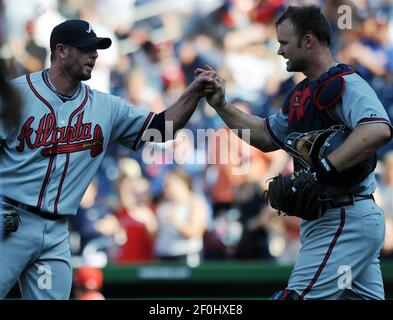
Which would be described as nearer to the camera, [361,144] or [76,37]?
[361,144]

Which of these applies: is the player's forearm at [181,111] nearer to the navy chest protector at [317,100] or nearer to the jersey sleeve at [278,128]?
the jersey sleeve at [278,128]

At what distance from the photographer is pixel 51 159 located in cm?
461

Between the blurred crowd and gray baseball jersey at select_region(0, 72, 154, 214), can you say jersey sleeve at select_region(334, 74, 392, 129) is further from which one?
the blurred crowd

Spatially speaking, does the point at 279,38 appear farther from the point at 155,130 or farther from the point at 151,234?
the point at 151,234

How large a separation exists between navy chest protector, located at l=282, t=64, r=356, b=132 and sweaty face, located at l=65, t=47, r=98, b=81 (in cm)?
110

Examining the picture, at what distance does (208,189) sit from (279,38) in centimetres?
416

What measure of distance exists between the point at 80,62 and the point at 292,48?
3.74 feet

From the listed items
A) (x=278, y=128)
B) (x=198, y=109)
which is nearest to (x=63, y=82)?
(x=278, y=128)

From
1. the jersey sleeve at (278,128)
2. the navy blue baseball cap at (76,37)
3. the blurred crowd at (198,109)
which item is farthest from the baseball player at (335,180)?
the blurred crowd at (198,109)

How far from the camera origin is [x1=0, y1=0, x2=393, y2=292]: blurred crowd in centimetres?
819

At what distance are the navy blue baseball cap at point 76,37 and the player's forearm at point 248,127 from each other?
2.76ft

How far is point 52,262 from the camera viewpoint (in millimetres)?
4598

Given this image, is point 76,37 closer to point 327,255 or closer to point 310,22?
point 310,22
